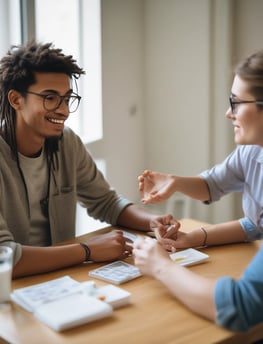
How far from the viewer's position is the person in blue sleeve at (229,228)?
4.62 ft

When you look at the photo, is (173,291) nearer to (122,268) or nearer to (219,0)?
(122,268)

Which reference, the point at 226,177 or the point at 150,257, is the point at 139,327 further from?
the point at 226,177

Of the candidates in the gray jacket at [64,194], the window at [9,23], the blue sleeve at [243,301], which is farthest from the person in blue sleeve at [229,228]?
the window at [9,23]

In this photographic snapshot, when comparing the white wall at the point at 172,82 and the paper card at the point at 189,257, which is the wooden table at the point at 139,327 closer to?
the paper card at the point at 189,257

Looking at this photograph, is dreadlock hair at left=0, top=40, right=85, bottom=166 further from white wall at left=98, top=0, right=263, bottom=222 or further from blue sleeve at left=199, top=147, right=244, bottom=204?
white wall at left=98, top=0, right=263, bottom=222

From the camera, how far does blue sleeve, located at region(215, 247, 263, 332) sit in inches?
54.7

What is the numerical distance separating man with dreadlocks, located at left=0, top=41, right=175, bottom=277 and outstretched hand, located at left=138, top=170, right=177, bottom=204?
0.37ft

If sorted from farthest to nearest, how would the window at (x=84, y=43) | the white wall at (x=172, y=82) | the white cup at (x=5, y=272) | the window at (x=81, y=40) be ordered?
the white wall at (x=172, y=82), the window at (x=84, y=43), the window at (x=81, y=40), the white cup at (x=5, y=272)

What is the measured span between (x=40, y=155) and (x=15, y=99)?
224 mm

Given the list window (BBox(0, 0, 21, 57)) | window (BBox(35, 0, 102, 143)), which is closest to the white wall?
window (BBox(35, 0, 102, 143))

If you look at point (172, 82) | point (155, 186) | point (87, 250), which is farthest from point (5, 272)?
point (172, 82)

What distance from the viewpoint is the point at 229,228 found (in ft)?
6.72

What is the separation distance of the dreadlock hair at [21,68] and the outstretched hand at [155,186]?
0.45 meters

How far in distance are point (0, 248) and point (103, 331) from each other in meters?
0.38
